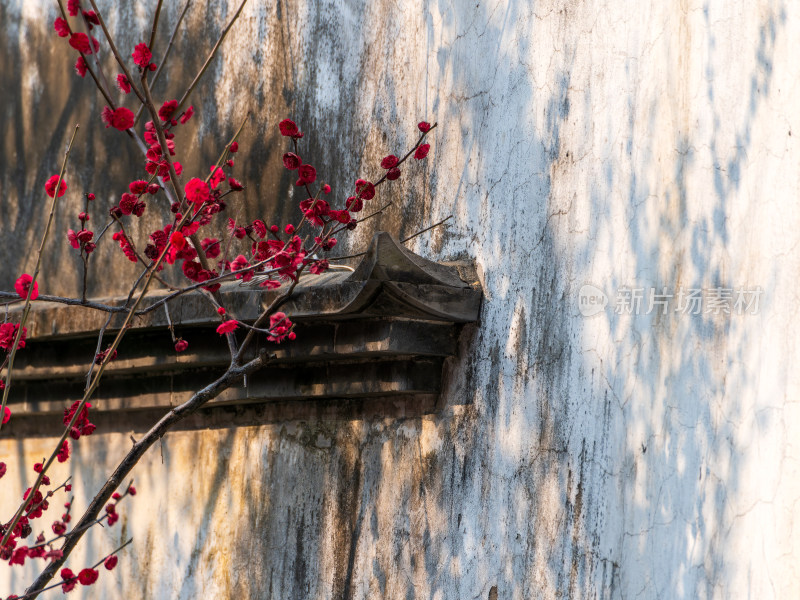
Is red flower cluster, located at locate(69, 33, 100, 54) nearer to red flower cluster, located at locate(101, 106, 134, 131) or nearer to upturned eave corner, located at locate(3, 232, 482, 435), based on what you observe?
red flower cluster, located at locate(101, 106, 134, 131)

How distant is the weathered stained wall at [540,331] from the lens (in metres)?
2.60

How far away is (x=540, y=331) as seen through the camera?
2.96 meters

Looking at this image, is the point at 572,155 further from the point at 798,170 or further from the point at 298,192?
the point at 298,192

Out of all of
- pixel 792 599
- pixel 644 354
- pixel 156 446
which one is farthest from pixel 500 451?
pixel 156 446

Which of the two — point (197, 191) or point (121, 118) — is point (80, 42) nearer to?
point (121, 118)

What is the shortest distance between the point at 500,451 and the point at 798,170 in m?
1.15

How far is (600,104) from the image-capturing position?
9.42 feet

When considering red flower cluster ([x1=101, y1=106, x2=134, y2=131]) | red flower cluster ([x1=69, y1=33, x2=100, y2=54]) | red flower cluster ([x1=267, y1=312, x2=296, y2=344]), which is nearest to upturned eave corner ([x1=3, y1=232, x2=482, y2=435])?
red flower cluster ([x1=267, y1=312, x2=296, y2=344])

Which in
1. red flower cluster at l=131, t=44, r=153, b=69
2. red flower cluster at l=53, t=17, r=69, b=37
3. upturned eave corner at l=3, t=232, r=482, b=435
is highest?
red flower cluster at l=53, t=17, r=69, b=37

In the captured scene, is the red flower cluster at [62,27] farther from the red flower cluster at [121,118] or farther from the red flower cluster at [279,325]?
the red flower cluster at [279,325]

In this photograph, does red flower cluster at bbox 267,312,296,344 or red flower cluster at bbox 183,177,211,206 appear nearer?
red flower cluster at bbox 183,177,211,206

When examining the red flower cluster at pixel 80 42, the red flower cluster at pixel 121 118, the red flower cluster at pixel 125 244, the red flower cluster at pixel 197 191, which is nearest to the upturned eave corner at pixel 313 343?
the red flower cluster at pixel 125 244

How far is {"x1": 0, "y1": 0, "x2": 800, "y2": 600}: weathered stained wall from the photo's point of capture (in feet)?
8.54

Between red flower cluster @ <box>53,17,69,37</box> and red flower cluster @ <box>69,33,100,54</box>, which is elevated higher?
red flower cluster @ <box>53,17,69,37</box>
